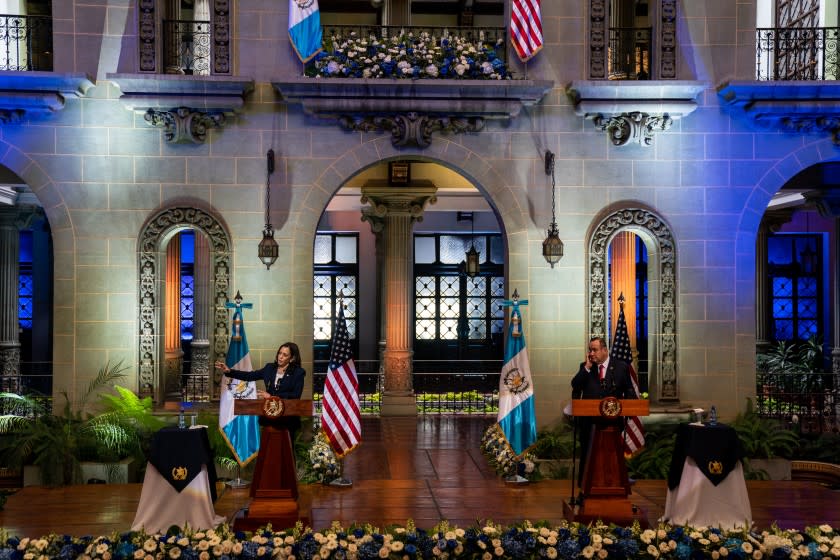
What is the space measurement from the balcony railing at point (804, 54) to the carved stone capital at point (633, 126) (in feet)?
6.70

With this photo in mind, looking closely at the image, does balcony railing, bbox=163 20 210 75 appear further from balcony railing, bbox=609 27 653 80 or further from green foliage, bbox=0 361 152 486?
balcony railing, bbox=609 27 653 80

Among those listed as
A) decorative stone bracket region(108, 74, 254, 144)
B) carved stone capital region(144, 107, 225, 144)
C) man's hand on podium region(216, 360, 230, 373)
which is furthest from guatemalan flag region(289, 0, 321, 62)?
man's hand on podium region(216, 360, 230, 373)

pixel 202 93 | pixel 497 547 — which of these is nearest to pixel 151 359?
pixel 202 93

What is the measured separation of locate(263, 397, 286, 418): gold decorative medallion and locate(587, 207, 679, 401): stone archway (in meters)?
7.14

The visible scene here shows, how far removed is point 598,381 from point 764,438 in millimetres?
5130

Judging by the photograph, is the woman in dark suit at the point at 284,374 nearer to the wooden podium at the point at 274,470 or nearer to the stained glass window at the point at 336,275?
the wooden podium at the point at 274,470

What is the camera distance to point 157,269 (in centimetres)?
1564

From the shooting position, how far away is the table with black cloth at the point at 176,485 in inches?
393

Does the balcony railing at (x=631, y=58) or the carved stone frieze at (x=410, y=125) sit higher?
the balcony railing at (x=631, y=58)

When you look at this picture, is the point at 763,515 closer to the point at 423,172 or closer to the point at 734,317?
the point at 734,317

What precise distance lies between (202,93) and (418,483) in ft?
23.2

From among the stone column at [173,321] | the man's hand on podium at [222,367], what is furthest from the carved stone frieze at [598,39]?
the stone column at [173,321]

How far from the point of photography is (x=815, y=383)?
A: 20719mm

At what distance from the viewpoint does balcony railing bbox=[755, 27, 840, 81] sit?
1605 centimetres
